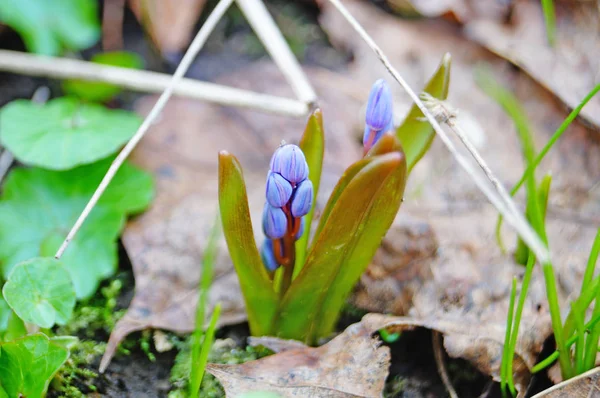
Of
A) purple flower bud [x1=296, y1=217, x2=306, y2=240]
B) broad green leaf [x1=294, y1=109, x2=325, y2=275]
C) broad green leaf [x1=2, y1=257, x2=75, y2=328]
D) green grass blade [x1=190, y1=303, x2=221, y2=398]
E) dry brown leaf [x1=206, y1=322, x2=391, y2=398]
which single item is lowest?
dry brown leaf [x1=206, y1=322, x2=391, y2=398]

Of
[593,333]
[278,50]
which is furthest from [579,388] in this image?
[278,50]

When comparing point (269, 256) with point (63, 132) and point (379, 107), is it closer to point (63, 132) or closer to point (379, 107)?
point (379, 107)

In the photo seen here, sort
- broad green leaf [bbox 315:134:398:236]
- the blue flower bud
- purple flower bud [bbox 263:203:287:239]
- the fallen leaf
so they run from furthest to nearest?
the fallen leaf
the blue flower bud
purple flower bud [bbox 263:203:287:239]
broad green leaf [bbox 315:134:398:236]

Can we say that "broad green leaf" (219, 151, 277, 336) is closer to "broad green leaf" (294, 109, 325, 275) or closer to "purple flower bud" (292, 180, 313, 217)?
"purple flower bud" (292, 180, 313, 217)

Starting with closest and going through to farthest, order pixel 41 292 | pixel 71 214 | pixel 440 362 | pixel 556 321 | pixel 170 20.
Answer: pixel 556 321, pixel 41 292, pixel 440 362, pixel 71 214, pixel 170 20

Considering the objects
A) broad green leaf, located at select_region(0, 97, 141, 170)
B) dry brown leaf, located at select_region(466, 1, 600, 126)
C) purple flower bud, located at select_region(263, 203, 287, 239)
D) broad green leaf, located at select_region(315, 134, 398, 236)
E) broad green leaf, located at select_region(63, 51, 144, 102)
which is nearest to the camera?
broad green leaf, located at select_region(315, 134, 398, 236)

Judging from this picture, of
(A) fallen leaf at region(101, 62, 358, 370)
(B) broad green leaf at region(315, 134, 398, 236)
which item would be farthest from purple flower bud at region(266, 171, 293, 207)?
(A) fallen leaf at region(101, 62, 358, 370)
